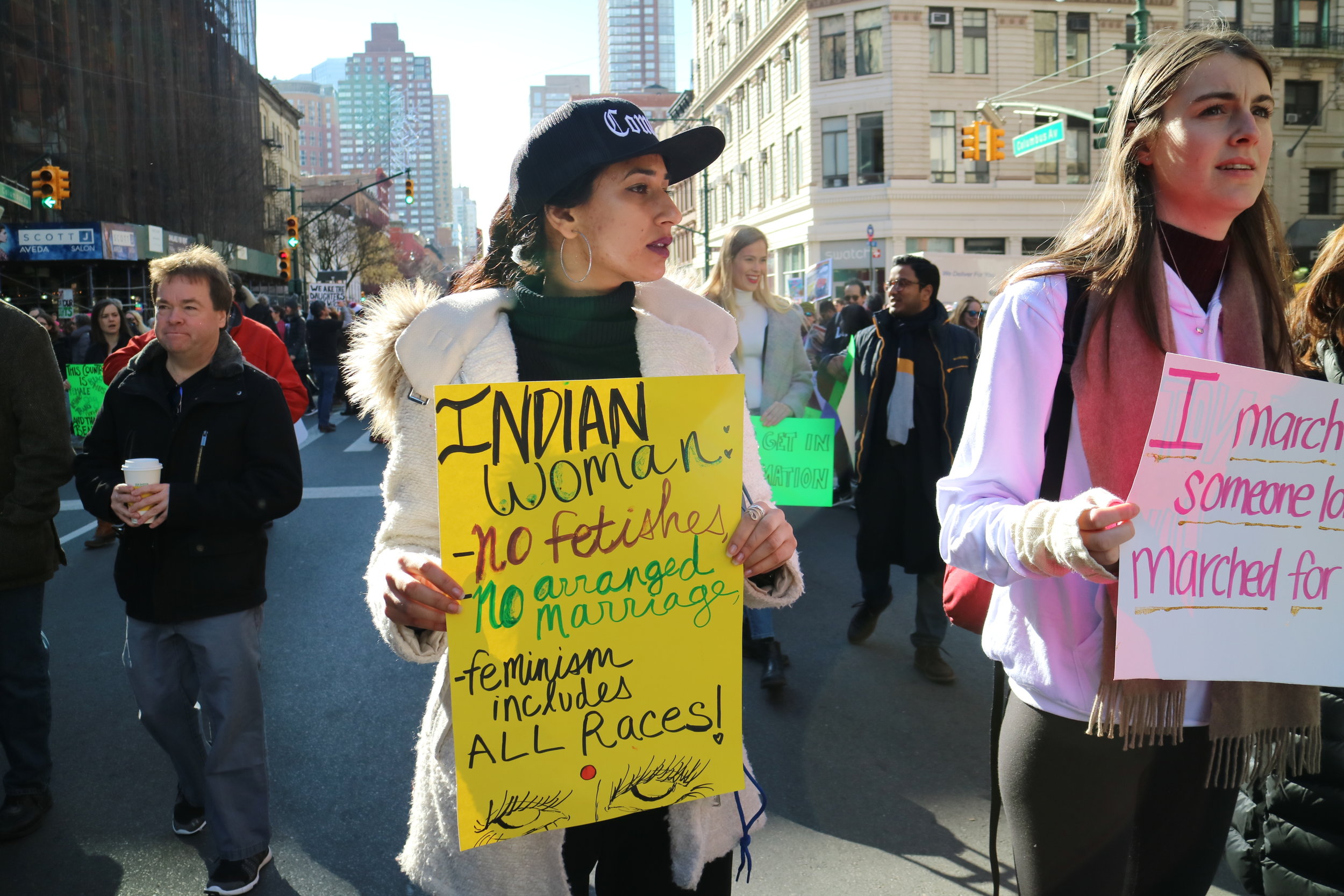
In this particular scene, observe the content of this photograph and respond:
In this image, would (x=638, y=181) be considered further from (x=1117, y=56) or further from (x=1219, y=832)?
(x=1117, y=56)

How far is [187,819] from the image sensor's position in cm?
363

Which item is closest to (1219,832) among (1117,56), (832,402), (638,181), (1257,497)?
(1257,497)

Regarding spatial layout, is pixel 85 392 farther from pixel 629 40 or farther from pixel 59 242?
pixel 629 40

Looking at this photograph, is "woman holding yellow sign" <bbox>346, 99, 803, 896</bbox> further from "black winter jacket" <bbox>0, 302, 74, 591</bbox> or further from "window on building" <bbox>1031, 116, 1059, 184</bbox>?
"window on building" <bbox>1031, 116, 1059, 184</bbox>

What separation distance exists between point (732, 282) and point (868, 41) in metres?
34.8

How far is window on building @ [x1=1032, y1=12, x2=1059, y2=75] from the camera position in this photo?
120ft

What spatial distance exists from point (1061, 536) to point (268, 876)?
2906mm

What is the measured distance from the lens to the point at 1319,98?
39219 mm

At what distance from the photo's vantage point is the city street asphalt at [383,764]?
132 inches

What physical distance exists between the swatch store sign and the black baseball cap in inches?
1344

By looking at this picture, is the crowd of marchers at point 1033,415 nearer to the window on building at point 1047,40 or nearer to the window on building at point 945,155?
the window on building at point 945,155

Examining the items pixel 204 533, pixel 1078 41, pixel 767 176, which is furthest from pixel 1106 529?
pixel 767 176

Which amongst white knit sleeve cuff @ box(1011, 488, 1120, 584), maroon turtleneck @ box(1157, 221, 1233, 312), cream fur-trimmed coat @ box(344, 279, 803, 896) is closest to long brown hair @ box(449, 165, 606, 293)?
cream fur-trimmed coat @ box(344, 279, 803, 896)

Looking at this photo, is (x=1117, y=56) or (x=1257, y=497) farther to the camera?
(x=1117, y=56)
